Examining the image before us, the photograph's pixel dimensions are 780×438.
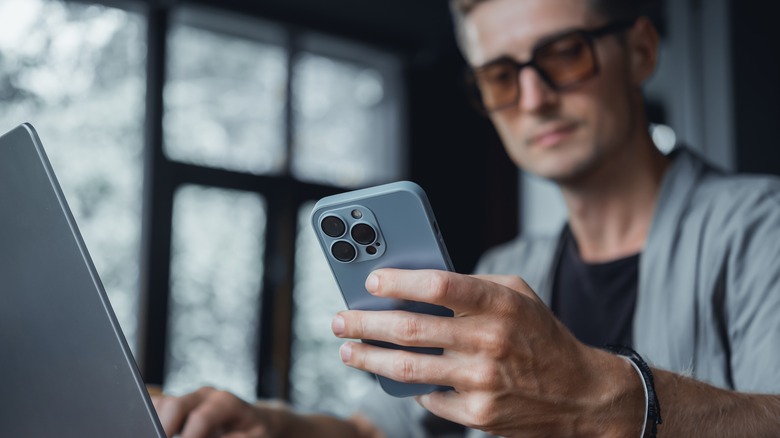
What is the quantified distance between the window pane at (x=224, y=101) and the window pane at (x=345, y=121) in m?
0.15

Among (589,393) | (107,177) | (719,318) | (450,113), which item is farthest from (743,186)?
(450,113)

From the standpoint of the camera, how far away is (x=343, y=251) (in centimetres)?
56

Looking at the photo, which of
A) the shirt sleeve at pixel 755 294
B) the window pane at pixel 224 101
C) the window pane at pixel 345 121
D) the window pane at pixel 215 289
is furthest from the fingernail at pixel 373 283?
the window pane at pixel 345 121

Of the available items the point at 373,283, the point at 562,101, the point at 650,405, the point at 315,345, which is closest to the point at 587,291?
the point at 562,101

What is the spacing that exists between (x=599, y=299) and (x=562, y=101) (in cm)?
30

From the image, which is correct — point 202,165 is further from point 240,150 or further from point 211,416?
point 211,416

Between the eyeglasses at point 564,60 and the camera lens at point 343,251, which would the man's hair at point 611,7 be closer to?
the eyeglasses at point 564,60

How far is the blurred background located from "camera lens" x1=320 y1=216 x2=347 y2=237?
3.26 m

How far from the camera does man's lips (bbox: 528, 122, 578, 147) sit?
1.06m

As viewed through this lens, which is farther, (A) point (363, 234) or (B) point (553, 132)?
(B) point (553, 132)

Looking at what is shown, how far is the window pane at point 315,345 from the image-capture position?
14.3 feet

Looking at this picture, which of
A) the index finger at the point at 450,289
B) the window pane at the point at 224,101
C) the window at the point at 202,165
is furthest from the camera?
the window pane at the point at 224,101

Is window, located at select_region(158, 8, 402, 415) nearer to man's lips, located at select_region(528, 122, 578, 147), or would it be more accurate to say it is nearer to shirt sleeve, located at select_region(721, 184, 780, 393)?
man's lips, located at select_region(528, 122, 578, 147)

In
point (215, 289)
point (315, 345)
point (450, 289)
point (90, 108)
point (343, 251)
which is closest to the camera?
point (450, 289)
